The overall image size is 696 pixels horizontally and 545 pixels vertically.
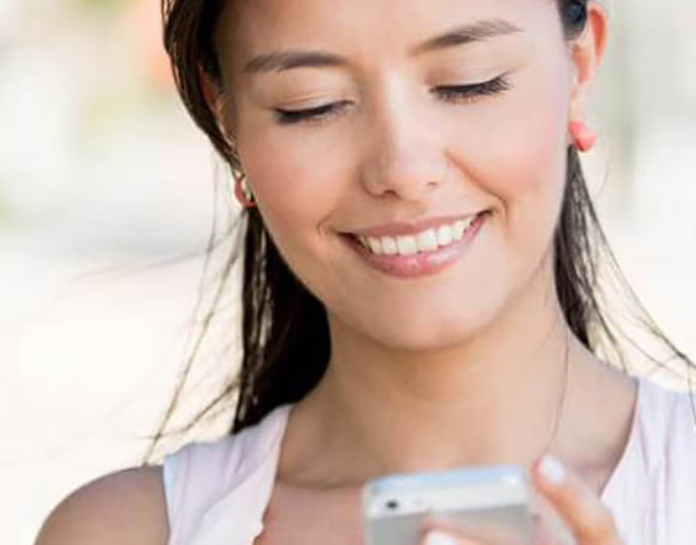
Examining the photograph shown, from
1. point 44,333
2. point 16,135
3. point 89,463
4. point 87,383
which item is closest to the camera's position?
point 89,463

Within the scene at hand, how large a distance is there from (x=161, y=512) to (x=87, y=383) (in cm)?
303

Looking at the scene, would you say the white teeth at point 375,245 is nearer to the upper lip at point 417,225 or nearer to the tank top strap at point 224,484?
the upper lip at point 417,225

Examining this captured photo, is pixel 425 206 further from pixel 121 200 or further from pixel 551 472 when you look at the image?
pixel 121 200

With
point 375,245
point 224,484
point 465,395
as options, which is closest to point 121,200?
point 224,484

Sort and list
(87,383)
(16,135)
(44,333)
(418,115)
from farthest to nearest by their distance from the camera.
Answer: (16,135), (44,333), (87,383), (418,115)

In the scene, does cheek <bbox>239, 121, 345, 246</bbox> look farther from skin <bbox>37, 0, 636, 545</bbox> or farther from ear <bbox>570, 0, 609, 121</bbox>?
ear <bbox>570, 0, 609, 121</bbox>

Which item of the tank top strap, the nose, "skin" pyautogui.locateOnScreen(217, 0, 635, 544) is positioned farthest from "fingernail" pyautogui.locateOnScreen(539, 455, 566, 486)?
the tank top strap

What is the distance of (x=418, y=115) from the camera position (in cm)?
200

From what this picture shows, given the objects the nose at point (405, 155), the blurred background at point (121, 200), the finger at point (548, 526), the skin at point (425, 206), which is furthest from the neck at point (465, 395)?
the blurred background at point (121, 200)

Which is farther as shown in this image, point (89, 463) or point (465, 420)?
point (89, 463)

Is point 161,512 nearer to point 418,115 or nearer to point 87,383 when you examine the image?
point 418,115

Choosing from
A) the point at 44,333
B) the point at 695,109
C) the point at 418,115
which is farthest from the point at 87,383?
the point at 418,115

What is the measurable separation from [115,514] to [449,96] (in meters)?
0.58

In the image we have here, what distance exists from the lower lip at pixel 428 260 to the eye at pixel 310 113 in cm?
14
